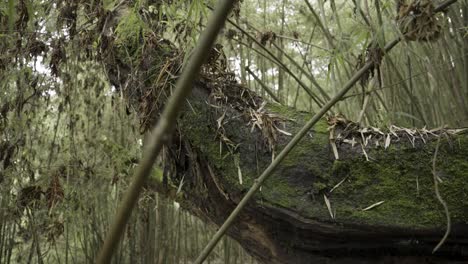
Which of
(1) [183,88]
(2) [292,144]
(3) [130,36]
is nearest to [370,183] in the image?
(2) [292,144]

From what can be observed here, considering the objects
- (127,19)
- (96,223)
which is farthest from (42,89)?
(96,223)

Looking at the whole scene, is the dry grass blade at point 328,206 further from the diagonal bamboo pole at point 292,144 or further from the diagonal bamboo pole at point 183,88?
the diagonal bamboo pole at point 183,88

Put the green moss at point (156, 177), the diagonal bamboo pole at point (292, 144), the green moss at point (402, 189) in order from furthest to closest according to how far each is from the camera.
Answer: the green moss at point (156, 177), the green moss at point (402, 189), the diagonal bamboo pole at point (292, 144)

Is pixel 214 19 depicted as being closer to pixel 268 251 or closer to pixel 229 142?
pixel 229 142

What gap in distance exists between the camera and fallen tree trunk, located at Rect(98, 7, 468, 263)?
1.28m

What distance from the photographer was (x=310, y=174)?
1331 millimetres

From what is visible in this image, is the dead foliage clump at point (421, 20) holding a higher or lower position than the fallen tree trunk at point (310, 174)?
higher

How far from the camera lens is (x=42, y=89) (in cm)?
182

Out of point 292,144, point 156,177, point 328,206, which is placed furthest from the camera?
point 156,177

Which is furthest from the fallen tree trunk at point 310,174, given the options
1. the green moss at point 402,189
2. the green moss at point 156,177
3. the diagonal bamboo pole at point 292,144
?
the green moss at point 156,177

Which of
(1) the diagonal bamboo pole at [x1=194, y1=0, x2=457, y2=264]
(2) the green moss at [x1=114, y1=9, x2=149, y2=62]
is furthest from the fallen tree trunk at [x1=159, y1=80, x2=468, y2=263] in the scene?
(1) the diagonal bamboo pole at [x1=194, y1=0, x2=457, y2=264]

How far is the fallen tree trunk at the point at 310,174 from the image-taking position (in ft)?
4.20

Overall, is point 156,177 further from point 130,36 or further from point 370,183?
point 370,183

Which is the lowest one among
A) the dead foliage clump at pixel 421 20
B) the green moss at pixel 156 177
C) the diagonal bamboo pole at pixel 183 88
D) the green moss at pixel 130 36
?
the diagonal bamboo pole at pixel 183 88
